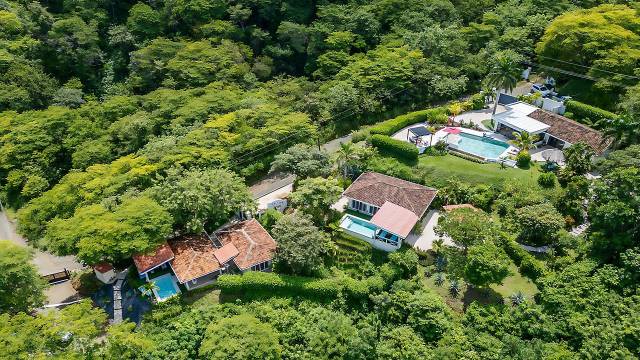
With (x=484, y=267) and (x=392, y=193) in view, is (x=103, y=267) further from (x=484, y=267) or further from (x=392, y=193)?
(x=484, y=267)

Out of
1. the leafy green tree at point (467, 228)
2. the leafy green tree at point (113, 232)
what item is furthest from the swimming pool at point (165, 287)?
the leafy green tree at point (467, 228)

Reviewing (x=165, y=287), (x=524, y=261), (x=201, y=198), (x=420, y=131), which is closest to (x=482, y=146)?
(x=420, y=131)

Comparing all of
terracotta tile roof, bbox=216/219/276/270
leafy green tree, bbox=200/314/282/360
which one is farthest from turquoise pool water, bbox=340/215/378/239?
leafy green tree, bbox=200/314/282/360

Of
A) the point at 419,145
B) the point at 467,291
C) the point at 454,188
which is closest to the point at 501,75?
the point at 419,145

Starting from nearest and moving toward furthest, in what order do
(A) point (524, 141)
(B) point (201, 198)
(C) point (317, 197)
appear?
(B) point (201, 198) → (C) point (317, 197) → (A) point (524, 141)

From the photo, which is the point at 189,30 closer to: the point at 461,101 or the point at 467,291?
the point at 461,101
